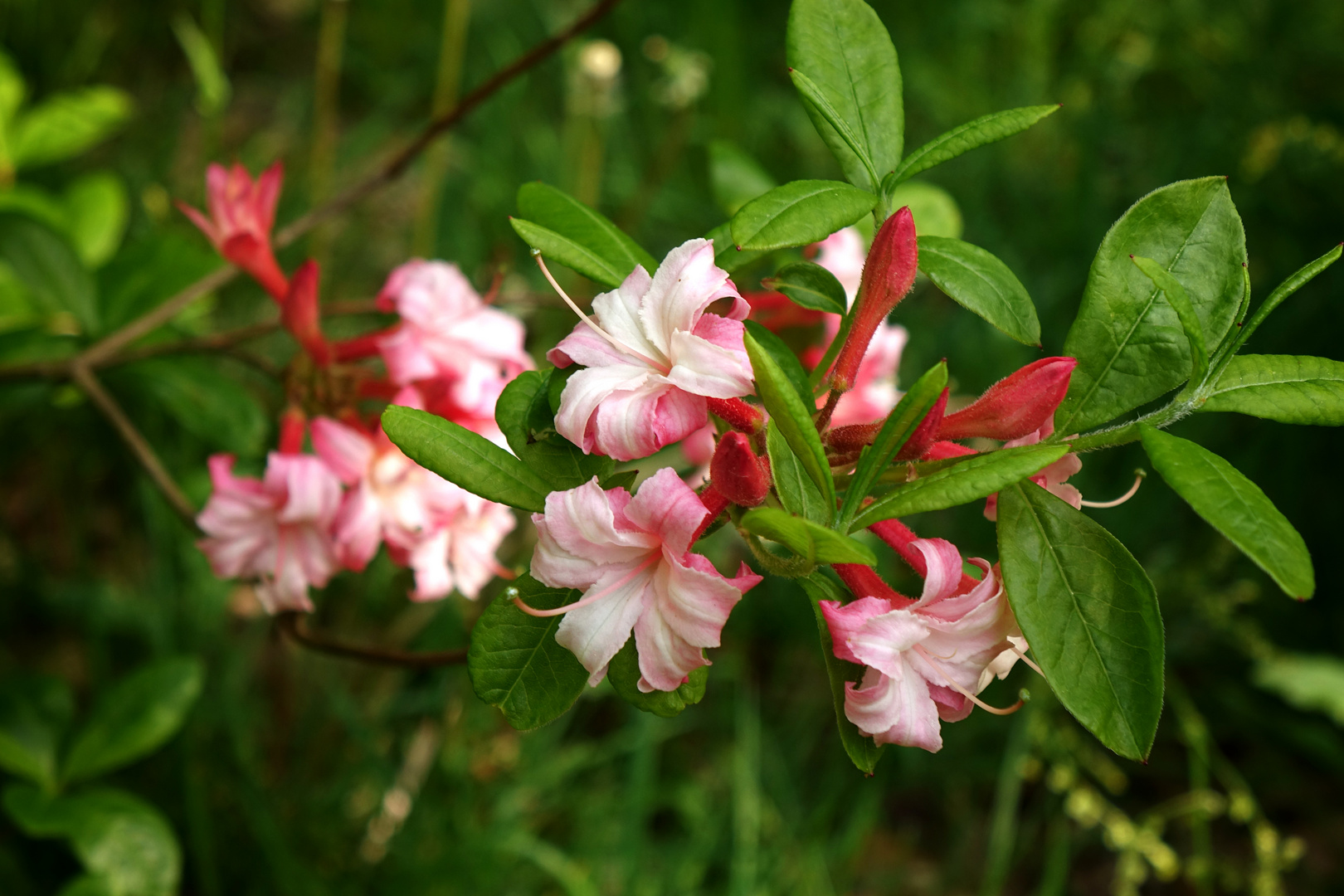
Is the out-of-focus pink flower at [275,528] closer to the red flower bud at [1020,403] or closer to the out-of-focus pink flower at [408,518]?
the out-of-focus pink flower at [408,518]

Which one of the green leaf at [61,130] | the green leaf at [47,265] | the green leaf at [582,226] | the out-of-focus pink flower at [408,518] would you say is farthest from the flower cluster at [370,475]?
the green leaf at [61,130]

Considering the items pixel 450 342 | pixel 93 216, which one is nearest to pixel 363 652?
pixel 450 342

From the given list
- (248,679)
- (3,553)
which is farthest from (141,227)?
(248,679)

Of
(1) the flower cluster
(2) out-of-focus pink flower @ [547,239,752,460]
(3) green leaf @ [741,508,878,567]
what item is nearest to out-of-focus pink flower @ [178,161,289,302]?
(1) the flower cluster

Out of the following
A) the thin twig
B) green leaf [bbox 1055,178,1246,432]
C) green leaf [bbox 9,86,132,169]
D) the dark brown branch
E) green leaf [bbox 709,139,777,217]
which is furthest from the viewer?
green leaf [bbox 9,86,132,169]

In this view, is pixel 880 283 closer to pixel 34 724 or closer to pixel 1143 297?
pixel 1143 297

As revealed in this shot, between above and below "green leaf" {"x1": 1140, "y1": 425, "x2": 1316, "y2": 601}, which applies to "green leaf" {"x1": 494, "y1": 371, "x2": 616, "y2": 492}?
below

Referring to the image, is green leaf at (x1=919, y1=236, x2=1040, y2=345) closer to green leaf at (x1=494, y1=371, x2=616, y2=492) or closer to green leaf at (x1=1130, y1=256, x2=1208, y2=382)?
green leaf at (x1=1130, y1=256, x2=1208, y2=382)
